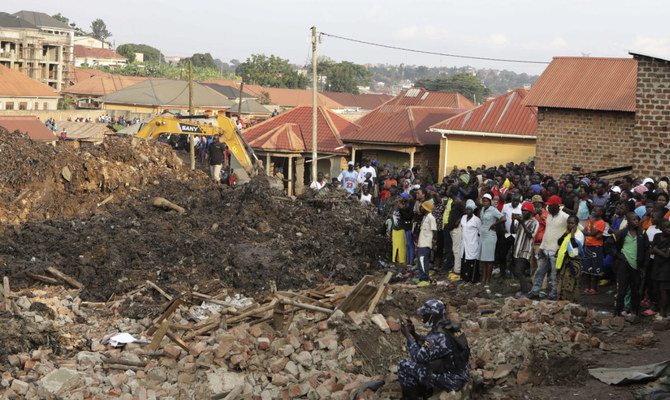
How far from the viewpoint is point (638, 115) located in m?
16.9

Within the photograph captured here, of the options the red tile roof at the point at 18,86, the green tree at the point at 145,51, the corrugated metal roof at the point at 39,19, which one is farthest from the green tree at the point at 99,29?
the red tile roof at the point at 18,86

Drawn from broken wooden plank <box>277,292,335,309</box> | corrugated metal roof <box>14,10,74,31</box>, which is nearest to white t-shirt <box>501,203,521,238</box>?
broken wooden plank <box>277,292,335,309</box>

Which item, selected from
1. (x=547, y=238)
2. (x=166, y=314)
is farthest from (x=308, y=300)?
(x=547, y=238)

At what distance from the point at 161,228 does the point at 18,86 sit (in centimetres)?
4428

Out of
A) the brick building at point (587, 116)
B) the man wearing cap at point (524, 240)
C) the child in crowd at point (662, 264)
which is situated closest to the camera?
the child in crowd at point (662, 264)

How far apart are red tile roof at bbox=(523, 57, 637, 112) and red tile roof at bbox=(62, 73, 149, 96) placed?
53.3 m

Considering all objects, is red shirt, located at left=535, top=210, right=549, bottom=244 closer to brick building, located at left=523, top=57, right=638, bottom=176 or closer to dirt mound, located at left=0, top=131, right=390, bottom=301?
dirt mound, located at left=0, top=131, right=390, bottom=301

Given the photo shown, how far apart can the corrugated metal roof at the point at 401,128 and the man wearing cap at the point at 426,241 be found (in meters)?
14.0

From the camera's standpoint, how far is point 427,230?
45.2 feet

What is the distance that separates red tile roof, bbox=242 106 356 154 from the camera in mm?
28234

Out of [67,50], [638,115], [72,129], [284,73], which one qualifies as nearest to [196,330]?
[638,115]

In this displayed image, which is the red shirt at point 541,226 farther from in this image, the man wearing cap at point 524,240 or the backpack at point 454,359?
the backpack at point 454,359

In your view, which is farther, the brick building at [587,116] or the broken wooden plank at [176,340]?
the brick building at [587,116]

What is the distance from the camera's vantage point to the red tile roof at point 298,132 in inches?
1112
